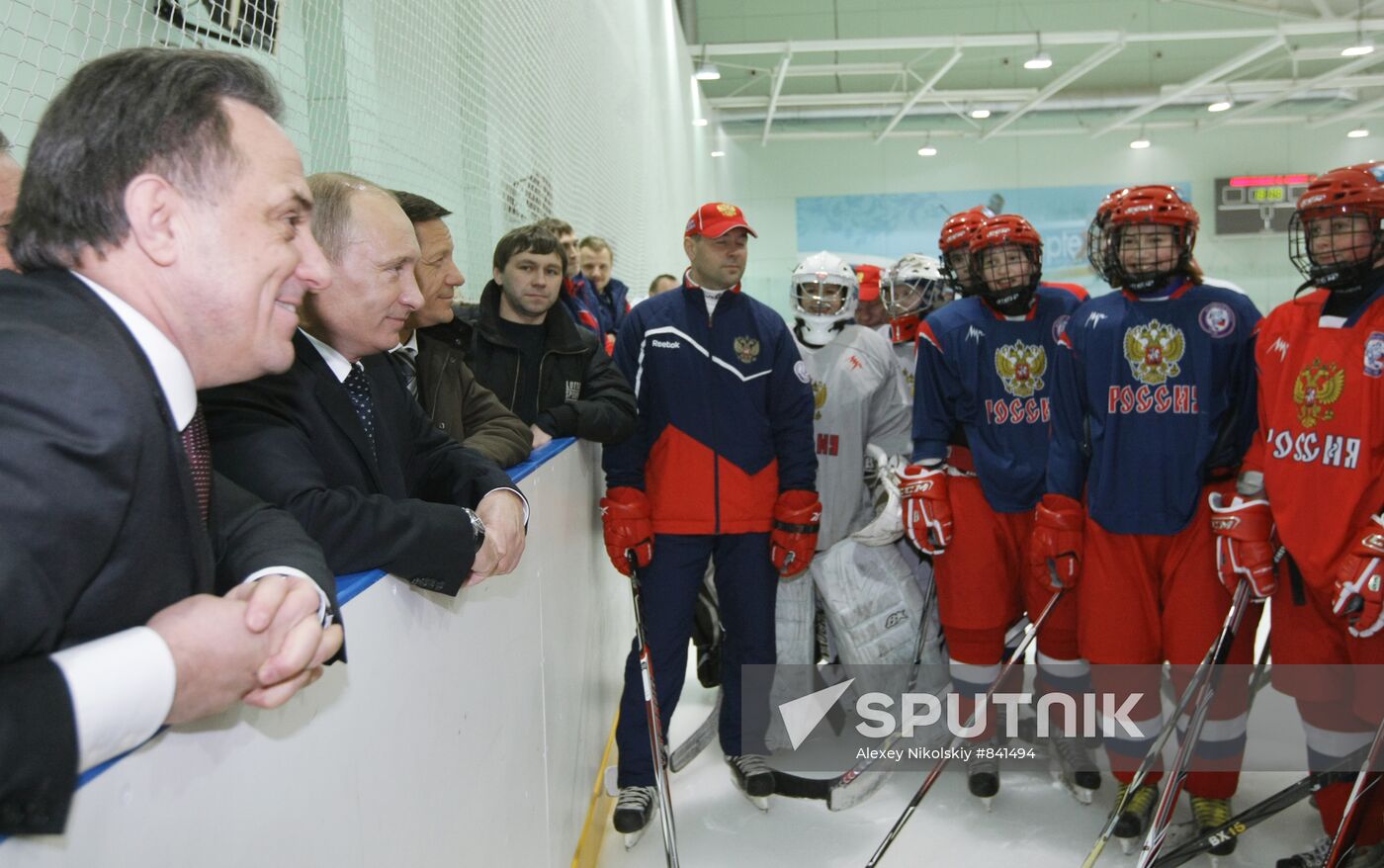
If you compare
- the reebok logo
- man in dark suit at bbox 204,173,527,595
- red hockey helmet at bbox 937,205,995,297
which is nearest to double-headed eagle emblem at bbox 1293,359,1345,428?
red hockey helmet at bbox 937,205,995,297

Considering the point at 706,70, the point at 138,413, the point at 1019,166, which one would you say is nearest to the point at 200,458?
the point at 138,413

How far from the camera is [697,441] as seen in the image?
2.62 m

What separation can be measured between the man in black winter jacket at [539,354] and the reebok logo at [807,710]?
108cm

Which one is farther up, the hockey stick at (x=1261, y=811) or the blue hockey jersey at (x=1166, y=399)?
the blue hockey jersey at (x=1166, y=399)

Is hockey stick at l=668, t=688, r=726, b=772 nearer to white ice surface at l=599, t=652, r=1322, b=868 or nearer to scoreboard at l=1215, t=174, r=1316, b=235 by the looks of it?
white ice surface at l=599, t=652, r=1322, b=868

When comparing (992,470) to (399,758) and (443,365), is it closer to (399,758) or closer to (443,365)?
(443,365)

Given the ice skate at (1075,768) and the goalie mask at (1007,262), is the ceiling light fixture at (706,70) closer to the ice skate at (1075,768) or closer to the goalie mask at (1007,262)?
the goalie mask at (1007,262)

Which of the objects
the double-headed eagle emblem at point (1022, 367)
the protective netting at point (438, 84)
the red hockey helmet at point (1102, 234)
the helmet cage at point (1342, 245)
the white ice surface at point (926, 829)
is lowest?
the white ice surface at point (926, 829)

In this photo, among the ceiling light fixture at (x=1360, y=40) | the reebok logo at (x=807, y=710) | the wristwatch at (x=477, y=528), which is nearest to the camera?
the wristwatch at (x=477, y=528)

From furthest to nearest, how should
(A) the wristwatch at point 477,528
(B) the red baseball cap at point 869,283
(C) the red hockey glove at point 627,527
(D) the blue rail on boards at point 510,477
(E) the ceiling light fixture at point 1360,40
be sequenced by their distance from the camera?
(E) the ceiling light fixture at point 1360,40, (B) the red baseball cap at point 869,283, (C) the red hockey glove at point 627,527, (A) the wristwatch at point 477,528, (D) the blue rail on boards at point 510,477

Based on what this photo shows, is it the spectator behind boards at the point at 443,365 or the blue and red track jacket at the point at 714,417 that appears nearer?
the spectator behind boards at the point at 443,365

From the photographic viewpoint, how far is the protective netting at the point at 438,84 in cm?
121

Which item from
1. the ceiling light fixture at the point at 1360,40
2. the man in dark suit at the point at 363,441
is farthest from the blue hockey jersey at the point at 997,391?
the ceiling light fixture at the point at 1360,40

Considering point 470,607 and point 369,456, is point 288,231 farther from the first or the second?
point 470,607
